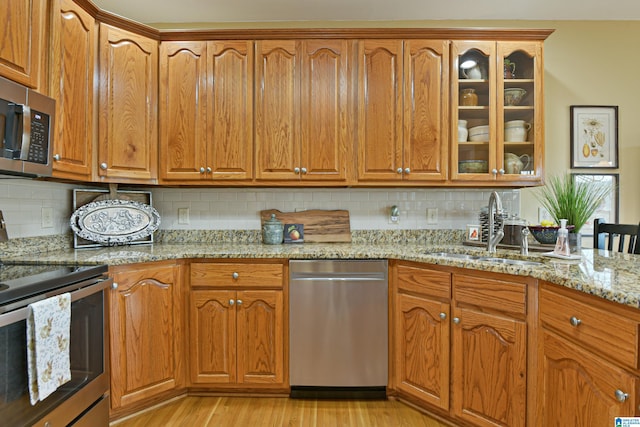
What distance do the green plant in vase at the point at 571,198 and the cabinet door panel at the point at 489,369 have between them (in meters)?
0.87

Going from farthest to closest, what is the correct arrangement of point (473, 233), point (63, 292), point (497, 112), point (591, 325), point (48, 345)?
point (473, 233)
point (497, 112)
point (63, 292)
point (48, 345)
point (591, 325)

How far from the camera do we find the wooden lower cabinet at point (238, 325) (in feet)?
6.80

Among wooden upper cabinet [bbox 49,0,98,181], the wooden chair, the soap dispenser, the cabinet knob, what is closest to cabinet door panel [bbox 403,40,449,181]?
the soap dispenser

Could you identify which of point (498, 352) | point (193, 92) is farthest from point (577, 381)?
point (193, 92)

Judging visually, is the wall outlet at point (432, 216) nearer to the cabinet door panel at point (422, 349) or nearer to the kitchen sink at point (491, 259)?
the kitchen sink at point (491, 259)

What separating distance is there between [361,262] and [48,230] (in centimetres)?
189

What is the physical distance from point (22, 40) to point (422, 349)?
242 cm

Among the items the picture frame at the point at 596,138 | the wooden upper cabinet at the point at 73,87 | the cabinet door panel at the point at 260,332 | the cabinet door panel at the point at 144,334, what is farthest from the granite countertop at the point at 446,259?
the picture frame at the point at 596,138

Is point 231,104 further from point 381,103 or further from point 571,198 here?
point 571,198

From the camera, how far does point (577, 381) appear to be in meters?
1.24

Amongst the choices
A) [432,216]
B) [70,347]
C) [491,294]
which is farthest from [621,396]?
[70,347]

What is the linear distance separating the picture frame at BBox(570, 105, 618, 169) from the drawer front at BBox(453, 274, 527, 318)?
1.55 m

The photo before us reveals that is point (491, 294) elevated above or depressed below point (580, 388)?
above

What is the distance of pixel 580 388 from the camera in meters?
1.23
